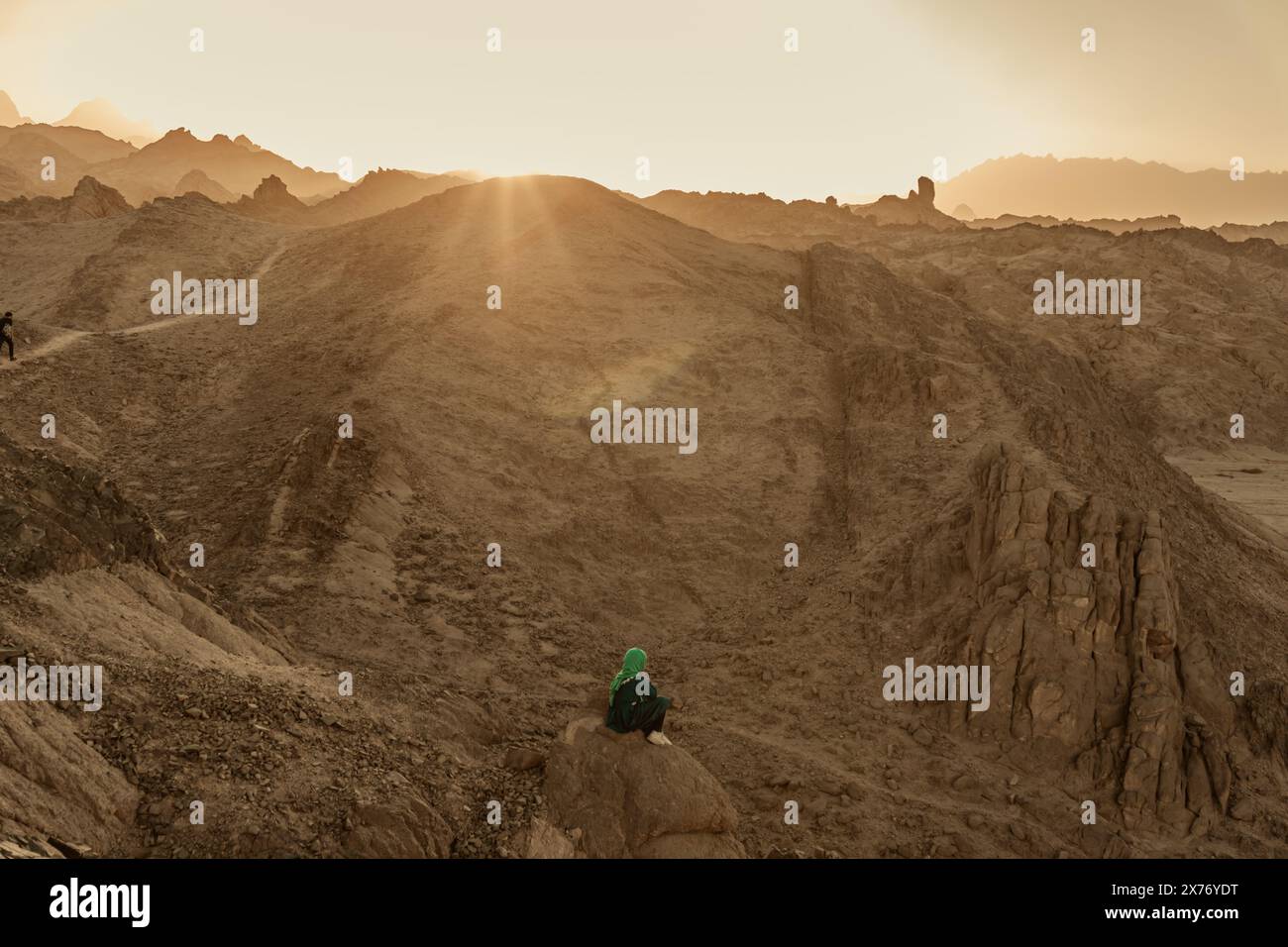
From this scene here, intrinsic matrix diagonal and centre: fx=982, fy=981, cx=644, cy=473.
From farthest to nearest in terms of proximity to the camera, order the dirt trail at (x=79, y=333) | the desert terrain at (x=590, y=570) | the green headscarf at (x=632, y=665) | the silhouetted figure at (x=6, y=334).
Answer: the dirt trail at (x=79, y=333), the silhouetted figure at (x=6, y=334), the green headscarf at (x=632, y=665), the desert terrain at (x=590, y=570)

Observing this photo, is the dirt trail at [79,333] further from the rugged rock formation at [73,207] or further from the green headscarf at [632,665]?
the green headscarf at [632,665]

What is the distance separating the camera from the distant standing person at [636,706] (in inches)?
379

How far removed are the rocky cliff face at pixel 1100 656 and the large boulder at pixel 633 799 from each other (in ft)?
23.5

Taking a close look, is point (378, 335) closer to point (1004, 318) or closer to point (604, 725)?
point (604, 725)

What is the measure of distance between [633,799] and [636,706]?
88cm

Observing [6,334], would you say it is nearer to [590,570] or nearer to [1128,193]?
[590,570]

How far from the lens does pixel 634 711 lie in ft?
32.0

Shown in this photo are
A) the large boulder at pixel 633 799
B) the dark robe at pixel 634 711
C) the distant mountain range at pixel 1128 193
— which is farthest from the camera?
the distant mountain range at pixel 1128 193

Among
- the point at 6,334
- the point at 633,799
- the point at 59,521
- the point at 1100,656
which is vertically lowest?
the point at 633,799

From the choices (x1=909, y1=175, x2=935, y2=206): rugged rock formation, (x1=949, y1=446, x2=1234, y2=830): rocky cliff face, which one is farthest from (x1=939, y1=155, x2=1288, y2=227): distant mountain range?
(x1=949, y1=446, x2=1234, y2=830): rocky cliff face

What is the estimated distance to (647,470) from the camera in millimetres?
21484

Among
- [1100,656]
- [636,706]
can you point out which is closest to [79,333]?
[636,706]

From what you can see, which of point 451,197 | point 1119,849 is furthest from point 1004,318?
point 1119,849

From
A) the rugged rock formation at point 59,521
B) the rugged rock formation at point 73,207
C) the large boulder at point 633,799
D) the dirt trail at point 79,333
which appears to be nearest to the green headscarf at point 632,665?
the large boulder at point 633,799
